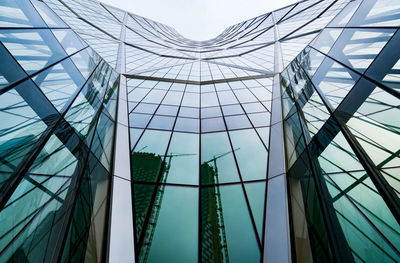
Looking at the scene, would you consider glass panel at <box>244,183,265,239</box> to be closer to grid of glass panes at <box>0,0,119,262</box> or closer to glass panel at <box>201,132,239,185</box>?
glass panel at <box>201,132,239,185</box>

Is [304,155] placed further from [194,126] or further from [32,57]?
[32,57]

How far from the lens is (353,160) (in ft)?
18.2

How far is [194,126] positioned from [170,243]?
22.4ft

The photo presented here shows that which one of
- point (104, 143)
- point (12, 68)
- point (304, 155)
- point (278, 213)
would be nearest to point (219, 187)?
point (278, 213)

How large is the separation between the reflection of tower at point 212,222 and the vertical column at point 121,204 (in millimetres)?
2455

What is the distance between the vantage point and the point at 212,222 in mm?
7754

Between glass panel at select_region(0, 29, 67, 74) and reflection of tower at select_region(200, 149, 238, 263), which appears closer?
glass panel at select_region(0, 29, 67, 74)

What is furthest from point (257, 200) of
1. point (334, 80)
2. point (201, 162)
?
point (334, 80)

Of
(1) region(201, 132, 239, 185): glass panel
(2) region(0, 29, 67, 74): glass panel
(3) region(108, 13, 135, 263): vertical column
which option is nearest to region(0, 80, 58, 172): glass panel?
(2) region(0, 29, 67, 74): glass panel

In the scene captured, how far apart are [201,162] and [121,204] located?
4053 mm

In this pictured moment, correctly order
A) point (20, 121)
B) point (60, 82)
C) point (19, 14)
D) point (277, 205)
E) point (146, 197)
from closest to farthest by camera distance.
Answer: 1. point (20, 121)
2. point (19, 14)
3. point (277, 205)
4. point (60, 82)
5. point (146, 197)

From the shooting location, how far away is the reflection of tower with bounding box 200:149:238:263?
690 centimetres

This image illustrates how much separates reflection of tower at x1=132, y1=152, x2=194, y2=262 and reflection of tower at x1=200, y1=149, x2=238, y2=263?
177 centimetres

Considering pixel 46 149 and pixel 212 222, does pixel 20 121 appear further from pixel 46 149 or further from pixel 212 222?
pixel 212 222
